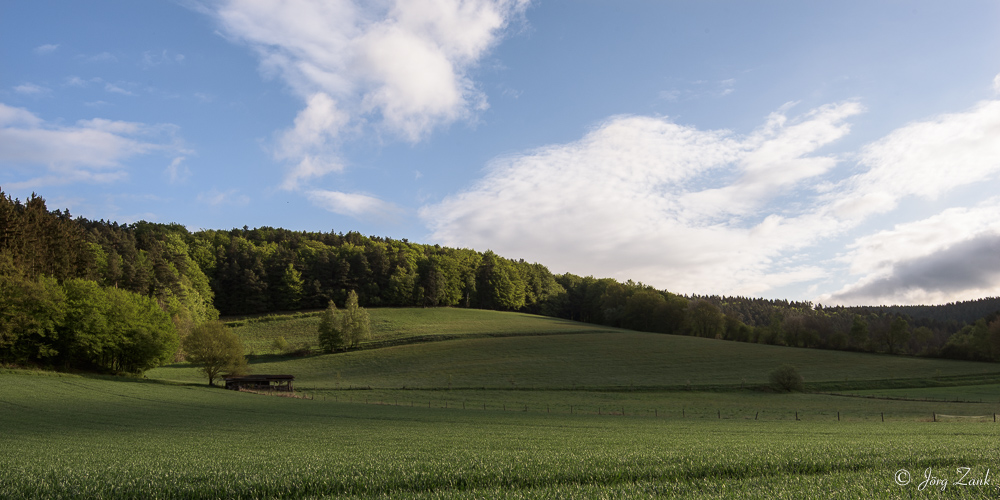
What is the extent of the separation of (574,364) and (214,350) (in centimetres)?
4676

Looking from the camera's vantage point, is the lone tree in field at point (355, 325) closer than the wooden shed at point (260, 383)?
No

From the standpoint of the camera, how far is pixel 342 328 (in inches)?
3287

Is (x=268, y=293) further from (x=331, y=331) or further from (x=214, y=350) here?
(x=214, y=350)

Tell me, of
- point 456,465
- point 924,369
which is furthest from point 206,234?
point 924,369

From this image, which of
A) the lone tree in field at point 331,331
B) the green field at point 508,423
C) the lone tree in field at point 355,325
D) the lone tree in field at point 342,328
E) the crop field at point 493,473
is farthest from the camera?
the lone tree in field at point 355,325

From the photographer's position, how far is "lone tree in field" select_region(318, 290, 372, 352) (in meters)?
83.2

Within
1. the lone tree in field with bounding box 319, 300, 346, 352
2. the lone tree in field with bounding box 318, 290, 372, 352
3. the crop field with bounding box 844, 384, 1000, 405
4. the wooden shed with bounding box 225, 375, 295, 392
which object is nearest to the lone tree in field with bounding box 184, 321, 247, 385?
the wooden shed with bounding box 225, 375, 295, 392

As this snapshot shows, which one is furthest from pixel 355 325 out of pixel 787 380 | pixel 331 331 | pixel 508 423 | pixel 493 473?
pixel 493 473

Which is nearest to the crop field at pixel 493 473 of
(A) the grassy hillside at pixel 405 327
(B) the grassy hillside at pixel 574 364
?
(B) the grassy hillside at pixel 574 364

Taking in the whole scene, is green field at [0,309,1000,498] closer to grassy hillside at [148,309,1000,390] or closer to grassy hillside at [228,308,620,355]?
grassy hillside at [148,309,1000,390]

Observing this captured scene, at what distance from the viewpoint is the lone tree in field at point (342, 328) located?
8319 centimetres

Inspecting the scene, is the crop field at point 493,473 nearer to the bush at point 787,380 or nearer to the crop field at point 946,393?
the bush at point 787,380

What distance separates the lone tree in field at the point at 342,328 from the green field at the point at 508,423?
4012mm

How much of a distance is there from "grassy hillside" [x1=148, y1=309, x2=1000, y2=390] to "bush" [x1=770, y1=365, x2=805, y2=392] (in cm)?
293
